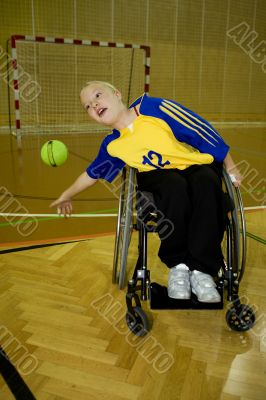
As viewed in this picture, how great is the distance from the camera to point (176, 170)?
1567mm

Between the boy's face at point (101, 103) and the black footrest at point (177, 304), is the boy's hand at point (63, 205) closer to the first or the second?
the boy's face at point (101, 103)

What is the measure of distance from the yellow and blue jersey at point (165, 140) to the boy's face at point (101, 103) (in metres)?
0.09

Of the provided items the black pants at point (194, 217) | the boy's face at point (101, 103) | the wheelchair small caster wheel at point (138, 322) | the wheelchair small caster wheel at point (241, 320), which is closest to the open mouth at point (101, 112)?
the boy's face at point (101, 103)

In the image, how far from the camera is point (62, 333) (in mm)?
1550

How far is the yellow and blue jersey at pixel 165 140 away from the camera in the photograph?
1579 mm

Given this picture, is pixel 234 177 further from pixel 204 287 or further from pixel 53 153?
pixel 53 153

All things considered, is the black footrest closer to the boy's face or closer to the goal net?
the boy's face

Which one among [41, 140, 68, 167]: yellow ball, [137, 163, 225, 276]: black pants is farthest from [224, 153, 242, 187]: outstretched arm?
[41, 140, 68, 167]: yellow ball

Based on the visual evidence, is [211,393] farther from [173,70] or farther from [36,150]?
[173,70]

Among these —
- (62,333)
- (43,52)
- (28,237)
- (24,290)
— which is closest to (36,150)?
(43,52)

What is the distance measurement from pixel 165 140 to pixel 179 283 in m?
0.58

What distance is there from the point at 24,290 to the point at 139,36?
6.80 m

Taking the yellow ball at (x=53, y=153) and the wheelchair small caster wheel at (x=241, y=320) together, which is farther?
the yellow ball at (x=53, y=153)

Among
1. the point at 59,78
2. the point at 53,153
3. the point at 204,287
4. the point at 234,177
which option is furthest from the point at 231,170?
the point at 59,78
